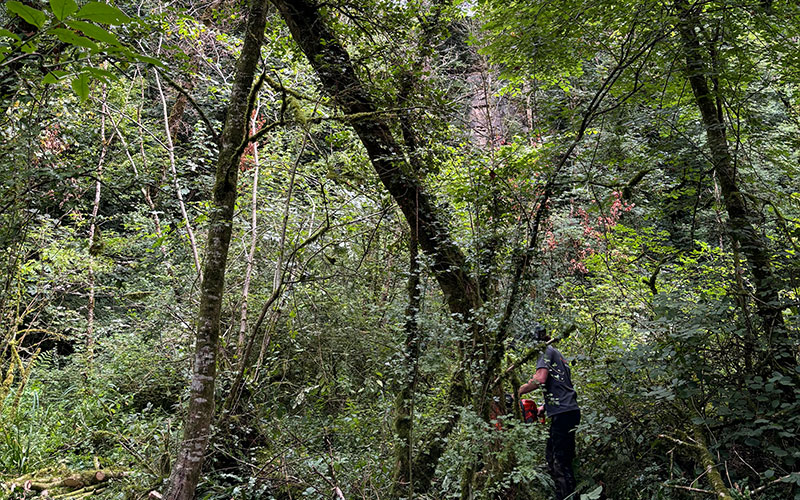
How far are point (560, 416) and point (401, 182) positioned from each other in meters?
2.76

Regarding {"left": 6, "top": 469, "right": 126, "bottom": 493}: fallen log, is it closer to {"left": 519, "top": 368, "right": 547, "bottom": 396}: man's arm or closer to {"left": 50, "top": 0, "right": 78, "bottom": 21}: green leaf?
{"left": 519, "top": 368, "right": 547, "bottom": 396}: man's arm

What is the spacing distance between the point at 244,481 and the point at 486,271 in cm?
290

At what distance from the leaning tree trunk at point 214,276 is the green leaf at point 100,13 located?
294 centimetres

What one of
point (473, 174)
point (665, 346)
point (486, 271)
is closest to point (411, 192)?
point (473, 174)

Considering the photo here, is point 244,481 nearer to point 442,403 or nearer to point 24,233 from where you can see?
point 442,403

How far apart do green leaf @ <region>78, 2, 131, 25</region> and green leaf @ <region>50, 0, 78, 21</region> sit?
2cm

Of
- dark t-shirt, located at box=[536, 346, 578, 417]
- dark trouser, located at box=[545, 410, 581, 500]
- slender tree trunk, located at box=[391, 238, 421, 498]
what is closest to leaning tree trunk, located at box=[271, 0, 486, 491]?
slender tree trunk, located at box=[391, 238, 421, 498]

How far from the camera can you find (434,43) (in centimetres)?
442

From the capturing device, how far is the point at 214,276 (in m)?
3.60

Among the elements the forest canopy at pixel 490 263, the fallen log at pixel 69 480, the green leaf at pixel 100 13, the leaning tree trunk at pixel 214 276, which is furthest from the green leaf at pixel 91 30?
the fallen log at pixel 69 480

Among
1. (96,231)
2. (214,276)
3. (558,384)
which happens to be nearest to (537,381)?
(558,384)

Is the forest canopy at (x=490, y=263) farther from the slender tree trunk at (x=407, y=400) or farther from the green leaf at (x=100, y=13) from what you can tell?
the green leaf at (x=100, y=13)

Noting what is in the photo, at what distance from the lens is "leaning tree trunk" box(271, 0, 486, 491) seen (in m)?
4.14

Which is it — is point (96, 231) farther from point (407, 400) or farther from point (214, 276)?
point (407, 400)
